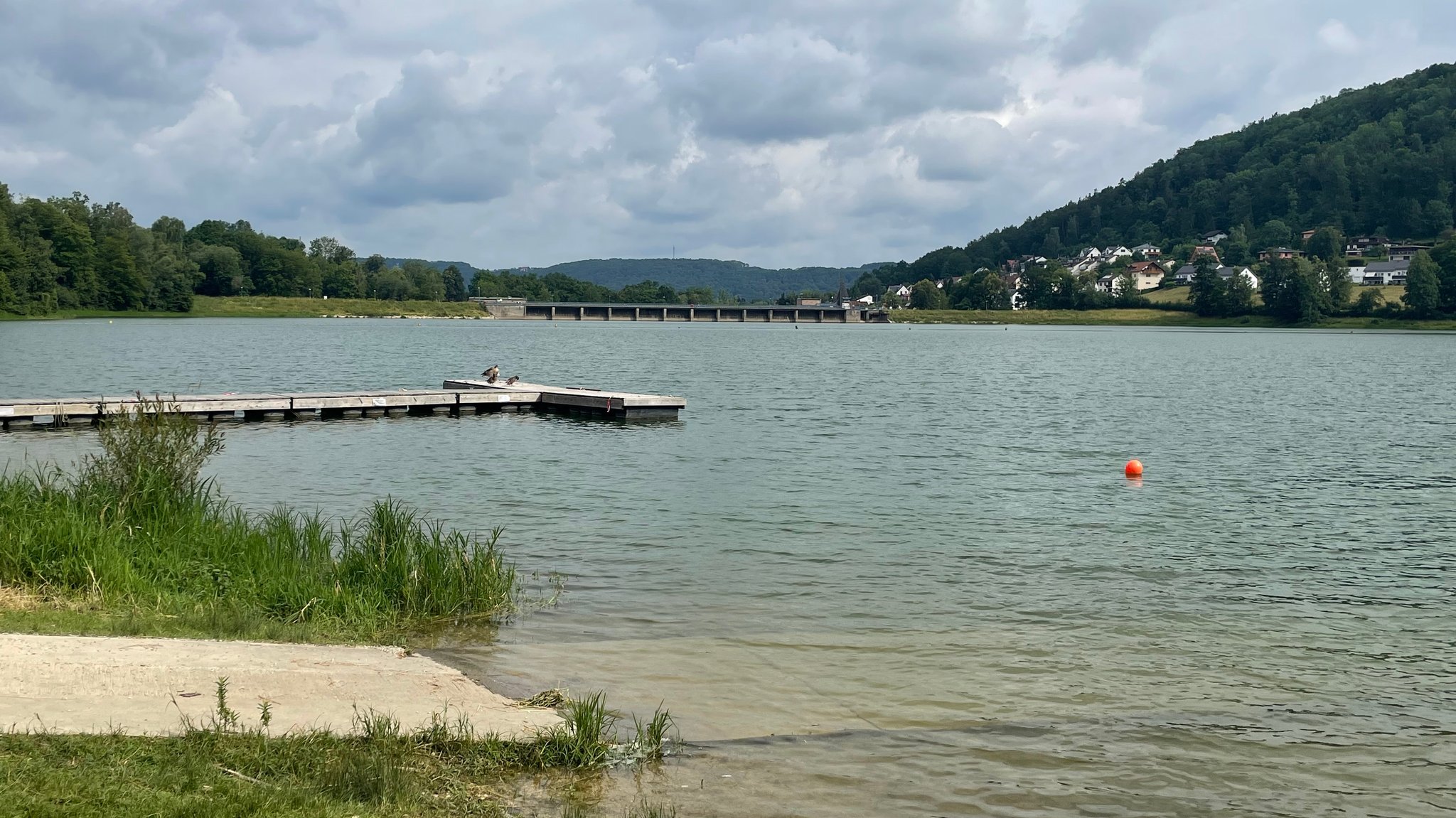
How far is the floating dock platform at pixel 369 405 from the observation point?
31641 millimetres

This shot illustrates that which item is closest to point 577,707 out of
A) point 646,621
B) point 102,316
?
point 646,621

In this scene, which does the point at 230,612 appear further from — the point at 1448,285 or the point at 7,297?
the point at 1448,285

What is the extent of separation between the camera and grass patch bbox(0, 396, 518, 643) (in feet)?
37.1

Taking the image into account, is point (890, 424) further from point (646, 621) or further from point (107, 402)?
point (646, 621)

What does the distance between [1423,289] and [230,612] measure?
185 m

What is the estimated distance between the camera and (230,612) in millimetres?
11617

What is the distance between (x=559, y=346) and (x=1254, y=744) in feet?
349

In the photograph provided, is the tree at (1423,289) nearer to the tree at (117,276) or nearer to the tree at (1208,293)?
the tree at (1208,293)

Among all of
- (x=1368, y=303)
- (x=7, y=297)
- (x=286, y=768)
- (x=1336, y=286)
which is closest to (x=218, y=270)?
(x=7, y=297)

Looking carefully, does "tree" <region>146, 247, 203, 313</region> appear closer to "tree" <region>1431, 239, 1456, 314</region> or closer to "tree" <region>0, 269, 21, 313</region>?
"tree" <region>0, 269, 21, 313</region>

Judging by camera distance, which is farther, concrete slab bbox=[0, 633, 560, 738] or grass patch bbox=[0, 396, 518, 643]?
grass patch bbox=[0, 396, 518, 643]

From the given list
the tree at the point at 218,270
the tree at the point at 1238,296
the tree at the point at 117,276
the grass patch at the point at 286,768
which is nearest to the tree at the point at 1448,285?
the tree at the point at 1238,296

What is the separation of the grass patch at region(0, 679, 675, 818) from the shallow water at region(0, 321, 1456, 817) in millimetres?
841

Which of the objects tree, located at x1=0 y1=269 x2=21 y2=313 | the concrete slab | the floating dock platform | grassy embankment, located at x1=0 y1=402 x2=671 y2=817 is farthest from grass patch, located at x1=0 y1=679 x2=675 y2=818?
tree, located at x1=0 y1=269 x2=21 y2=313
